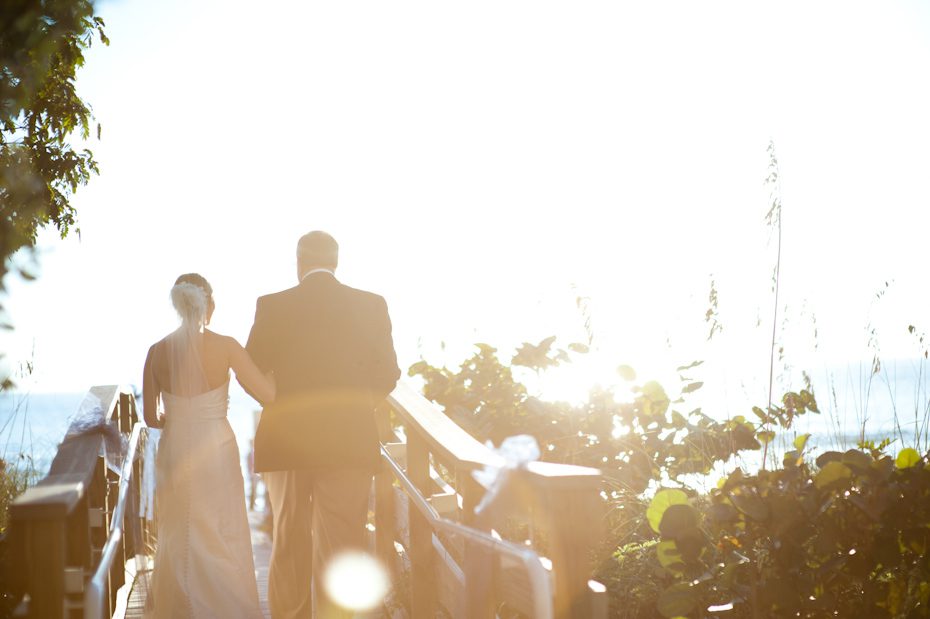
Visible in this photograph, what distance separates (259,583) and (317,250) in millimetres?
3252

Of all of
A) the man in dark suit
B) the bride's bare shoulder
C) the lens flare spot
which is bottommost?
the lens flare spot

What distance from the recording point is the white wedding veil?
461cm

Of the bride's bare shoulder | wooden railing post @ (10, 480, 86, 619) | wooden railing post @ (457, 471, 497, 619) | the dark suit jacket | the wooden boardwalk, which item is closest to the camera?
wooden railing post @ (10, 480, 86, 619)

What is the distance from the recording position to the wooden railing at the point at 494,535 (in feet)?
6.95

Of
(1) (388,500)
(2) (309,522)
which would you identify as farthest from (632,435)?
(2) (309,522)

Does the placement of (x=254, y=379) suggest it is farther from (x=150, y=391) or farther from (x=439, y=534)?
(x=439, y=534)

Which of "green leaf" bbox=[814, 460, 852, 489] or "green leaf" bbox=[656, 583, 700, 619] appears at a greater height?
"green leaf" bbox=[814, 460, 852, 489]

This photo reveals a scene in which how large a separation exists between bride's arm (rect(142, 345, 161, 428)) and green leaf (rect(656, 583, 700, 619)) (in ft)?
9.06

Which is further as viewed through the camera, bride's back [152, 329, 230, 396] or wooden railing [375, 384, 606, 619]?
bride's back [152, 329, 230, 396]

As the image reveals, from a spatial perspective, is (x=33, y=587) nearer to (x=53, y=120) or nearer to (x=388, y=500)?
(x=388, y=500)

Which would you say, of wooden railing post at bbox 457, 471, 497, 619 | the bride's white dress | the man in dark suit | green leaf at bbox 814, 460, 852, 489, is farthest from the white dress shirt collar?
green leaf at bbox 814, 460, 852, 489

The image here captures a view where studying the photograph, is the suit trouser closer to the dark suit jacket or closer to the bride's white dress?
the dark suit jacket

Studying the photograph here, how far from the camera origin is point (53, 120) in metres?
6.88

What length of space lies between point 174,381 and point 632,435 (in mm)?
2259
